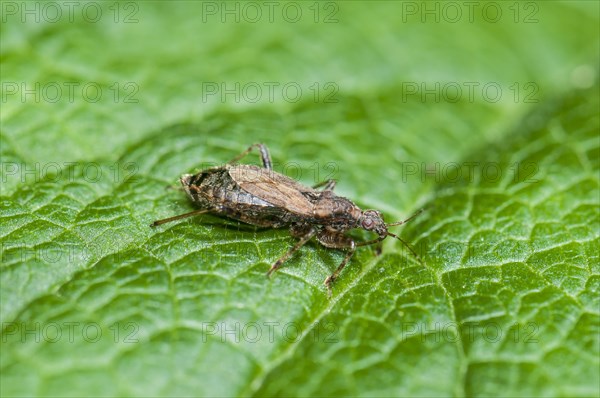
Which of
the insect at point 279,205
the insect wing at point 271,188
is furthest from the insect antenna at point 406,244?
the insect wing at point 271,188

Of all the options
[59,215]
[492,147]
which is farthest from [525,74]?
[59,215]

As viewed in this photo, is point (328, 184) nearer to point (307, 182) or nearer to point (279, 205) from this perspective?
point (307, 182)

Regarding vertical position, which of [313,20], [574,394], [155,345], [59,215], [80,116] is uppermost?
[313,20]

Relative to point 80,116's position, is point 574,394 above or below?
below

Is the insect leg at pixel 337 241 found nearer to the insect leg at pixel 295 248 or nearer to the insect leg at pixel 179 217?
the insect leg at pixel 295 248

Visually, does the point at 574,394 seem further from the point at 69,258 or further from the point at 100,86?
the point at 100,86
